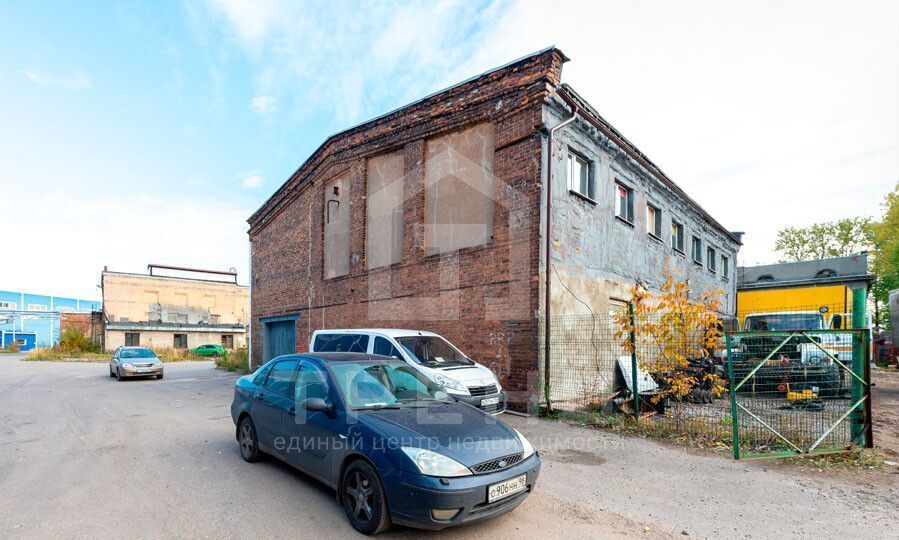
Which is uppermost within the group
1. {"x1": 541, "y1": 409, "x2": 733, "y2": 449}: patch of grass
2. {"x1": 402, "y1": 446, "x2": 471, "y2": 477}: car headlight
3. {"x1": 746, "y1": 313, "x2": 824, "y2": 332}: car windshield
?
{"x1": 746, "y1": 313, "x2": 824, "y2": 332}: car windshield

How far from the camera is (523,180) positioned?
31.6ft

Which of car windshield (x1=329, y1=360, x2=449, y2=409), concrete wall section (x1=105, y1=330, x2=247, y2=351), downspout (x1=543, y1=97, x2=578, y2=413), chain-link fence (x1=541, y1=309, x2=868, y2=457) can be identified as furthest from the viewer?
concrete wall section (x1=105, y1=330, x2=247, y2=351)

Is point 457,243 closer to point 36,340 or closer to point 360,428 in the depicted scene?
point 360,428

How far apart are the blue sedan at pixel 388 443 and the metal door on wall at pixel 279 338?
40.2 feet

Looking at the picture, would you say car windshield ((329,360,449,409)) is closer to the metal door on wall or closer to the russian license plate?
the russian license plate

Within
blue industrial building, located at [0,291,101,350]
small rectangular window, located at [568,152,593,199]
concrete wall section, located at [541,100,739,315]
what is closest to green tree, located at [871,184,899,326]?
concrete wall section, located at [541,100,739,315]

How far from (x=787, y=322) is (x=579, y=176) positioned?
8.82 m

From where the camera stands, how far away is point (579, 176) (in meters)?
11.1

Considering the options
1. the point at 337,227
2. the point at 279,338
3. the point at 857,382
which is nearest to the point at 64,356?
the point at 279,338

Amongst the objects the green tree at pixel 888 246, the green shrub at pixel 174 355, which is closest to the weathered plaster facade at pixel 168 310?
the green shrub at pixel 174 355

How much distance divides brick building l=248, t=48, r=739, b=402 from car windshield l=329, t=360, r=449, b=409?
439 centimetres

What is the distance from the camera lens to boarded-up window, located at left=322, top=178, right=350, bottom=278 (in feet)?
48.7

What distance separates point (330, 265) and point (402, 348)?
782 cm

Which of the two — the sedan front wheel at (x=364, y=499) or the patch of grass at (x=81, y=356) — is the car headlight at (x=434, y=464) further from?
the patch of grass at (x=81, y=356)
